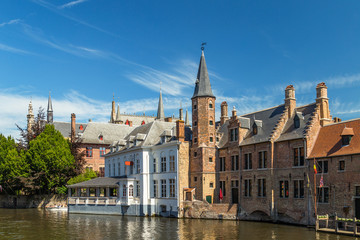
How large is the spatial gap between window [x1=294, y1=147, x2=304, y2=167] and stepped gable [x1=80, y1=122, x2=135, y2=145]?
4713 cm

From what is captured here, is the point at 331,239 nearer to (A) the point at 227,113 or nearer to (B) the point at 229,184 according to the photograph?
(B) the point at 229,184

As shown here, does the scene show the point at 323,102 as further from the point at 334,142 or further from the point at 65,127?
the point at 65,127

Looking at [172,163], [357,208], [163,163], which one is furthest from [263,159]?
[163,163]

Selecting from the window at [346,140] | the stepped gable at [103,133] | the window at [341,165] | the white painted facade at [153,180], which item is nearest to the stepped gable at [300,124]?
the window at [346,140]

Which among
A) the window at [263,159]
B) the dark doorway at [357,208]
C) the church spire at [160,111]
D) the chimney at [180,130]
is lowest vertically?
the dark doorway at [357,208]

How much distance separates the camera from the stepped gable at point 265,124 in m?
43.7

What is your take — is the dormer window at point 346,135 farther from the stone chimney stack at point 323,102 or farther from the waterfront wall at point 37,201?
the waterfront wall at point 37,201

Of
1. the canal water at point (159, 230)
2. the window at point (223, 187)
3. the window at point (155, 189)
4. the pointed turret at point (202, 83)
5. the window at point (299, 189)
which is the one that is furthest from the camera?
the window at point (155, 189)

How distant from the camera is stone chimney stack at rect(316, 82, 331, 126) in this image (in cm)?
4041

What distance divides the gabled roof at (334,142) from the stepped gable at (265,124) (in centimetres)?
542

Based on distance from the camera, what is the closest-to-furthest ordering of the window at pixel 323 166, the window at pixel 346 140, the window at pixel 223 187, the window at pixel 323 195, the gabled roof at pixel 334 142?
1. the gabled roof at pixel 334 142
2. the window at pixel 346 140
3. the window at pixel 323 195
4. the window at pixel 323 166
5. the window at pixel 223 187

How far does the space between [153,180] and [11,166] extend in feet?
93.3

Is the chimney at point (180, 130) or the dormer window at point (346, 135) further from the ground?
the chimney at point (180, 130)

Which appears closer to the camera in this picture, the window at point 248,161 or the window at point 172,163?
the window at point 248,161
